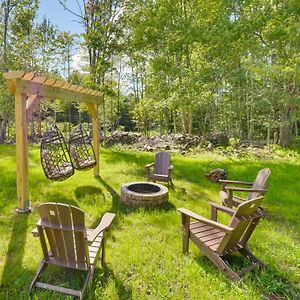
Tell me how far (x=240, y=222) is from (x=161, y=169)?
3400 millimetres

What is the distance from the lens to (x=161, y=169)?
5.88 m

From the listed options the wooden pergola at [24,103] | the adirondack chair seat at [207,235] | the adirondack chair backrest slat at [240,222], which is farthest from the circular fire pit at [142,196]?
the adirondack chair backrest slat at [240,222]

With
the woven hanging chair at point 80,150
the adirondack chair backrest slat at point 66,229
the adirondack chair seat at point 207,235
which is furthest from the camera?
the woven hanging chair at point 80,150

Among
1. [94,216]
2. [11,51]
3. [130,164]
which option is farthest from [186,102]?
[11,51]

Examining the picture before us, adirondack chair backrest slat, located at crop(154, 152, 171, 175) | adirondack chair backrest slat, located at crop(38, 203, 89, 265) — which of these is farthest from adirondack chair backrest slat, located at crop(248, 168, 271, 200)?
adirondack chair backrest slat, located at crop(38, 203, 89, 265)

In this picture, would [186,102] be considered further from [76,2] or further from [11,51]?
[11,51]

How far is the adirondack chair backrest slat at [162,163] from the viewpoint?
5.83 meters

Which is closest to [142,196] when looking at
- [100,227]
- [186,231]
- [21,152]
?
[186,231]

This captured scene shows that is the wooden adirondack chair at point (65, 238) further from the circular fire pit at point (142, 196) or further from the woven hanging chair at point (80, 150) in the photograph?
the woven hanging chair at point (80, 150)

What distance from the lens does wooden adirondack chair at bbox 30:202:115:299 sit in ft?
7.46

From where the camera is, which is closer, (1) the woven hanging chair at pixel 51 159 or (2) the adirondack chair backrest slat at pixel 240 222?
(2) the adirondack chair backrest slat at pixel 240 222

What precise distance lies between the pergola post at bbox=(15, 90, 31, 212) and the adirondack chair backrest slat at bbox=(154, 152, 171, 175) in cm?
274

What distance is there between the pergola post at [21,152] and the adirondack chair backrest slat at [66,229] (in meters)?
1.98

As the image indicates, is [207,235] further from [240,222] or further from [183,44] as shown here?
[183,44]
